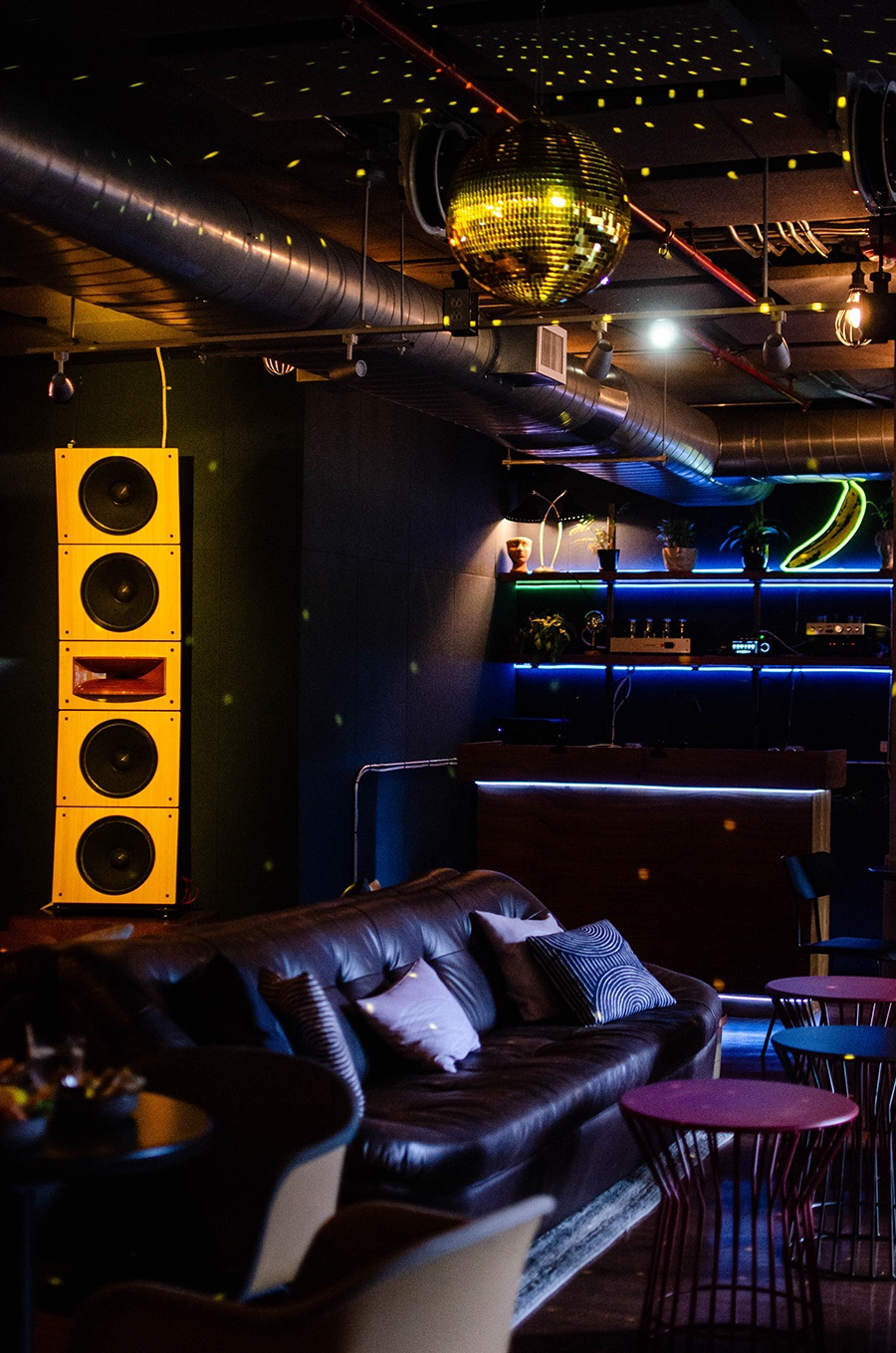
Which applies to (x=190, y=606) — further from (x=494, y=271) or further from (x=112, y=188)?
(x=494, y=271)

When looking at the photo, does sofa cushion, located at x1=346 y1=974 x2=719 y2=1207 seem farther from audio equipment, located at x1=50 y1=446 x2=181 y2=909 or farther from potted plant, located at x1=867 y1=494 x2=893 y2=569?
potted plant, located at x1=867 y1=494 x2=893 y2=569

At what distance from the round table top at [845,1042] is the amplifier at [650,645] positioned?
581 cm

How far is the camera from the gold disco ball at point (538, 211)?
129 inches

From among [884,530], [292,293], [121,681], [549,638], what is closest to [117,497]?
[121,681]

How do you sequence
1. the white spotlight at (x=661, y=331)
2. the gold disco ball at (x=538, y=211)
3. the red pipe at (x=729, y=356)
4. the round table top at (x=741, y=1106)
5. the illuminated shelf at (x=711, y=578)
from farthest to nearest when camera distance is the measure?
the illuminated shelf at (x=711, y=578) → the red pipe at (x=729, y=356) → the white spotlight at (x=661, y=331) → the round table top at (x=741, y=1106) → the gold disco ball at (x=538, y=211)

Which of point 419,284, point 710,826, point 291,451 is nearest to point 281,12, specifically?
point 419,284

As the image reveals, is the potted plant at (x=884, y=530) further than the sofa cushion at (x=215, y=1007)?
Yes

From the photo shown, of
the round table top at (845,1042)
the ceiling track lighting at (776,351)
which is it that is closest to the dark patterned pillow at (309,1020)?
the round table top at (845,1042)

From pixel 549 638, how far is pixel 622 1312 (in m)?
6.86

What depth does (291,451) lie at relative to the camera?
773 centimetres

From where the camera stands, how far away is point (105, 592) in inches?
270

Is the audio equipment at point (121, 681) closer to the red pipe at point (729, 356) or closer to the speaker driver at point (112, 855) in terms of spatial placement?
the speaker driver at point (112, 855)

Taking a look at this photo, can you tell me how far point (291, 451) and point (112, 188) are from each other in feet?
11.0

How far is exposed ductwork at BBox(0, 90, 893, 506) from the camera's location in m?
4.26
